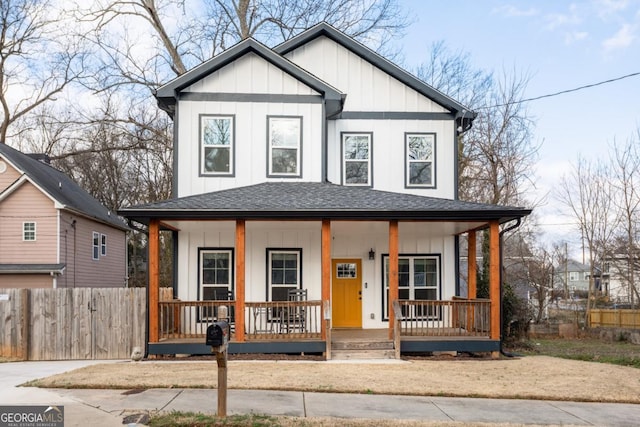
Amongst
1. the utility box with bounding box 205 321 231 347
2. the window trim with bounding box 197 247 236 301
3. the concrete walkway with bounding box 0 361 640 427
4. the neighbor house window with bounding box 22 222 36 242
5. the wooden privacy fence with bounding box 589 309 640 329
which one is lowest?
the wooden privacy fence with bounding box 589 309 640 329

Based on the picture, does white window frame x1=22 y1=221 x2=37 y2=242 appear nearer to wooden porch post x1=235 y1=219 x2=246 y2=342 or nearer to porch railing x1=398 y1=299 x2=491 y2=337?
wooden porch post x1=235 y1=219 x2=246 y2=342

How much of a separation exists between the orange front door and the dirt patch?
319cm

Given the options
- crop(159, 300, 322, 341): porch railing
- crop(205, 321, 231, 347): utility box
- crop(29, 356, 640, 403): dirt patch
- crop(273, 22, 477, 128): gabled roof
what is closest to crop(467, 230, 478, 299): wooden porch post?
crop(29, 356, 640, 403): dirt patch

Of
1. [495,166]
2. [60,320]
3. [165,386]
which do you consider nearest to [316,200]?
[165,386]

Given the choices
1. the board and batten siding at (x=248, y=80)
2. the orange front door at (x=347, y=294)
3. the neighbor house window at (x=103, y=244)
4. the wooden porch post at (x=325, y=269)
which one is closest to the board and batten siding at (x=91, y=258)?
the neighbor house window at (x=103, y=244)

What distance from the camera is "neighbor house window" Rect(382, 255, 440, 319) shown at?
1482cm

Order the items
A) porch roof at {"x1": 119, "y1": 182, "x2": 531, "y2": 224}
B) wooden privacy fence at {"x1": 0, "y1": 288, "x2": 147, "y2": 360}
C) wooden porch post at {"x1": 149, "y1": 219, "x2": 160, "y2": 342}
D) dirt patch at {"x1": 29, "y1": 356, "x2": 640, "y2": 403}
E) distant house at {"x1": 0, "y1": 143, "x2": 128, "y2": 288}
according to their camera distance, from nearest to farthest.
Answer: dirt patch at {"x1": 29, "y1": 356, "x2": 640, "y2": 403}
porch roof at {"x1": 119, "y1": 182, "x2": 531, "y2": 224}
wooden porch post at {"x1": 149, "y1": 219, "x2": 160, "y2": 342}
wooden privacy fence at {"x1": 0, "y1": 288, "x2": 147, "y2": 360}
distant house at {"x1": 0, "y1": 143, "x2": 128, "y2": 288}

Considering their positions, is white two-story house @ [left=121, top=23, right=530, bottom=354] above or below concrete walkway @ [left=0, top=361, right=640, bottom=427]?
above

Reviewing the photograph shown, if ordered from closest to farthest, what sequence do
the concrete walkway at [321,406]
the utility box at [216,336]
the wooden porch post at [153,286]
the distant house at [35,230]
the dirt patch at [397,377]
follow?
the utility box at [216,336]
the concrete walkway at [321,406]
the dirt patch at [397,377]
the wooden porch post at [153,286]
the distant house at [35,230]

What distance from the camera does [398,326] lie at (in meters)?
12.0

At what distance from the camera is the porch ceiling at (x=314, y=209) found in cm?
1166

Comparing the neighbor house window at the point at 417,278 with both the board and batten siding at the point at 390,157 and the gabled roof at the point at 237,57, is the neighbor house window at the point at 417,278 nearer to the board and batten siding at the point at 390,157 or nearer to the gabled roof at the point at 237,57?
the board and batten siding at the point at 390,157

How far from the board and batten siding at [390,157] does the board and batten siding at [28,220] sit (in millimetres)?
11462

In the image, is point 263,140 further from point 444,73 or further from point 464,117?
point 444,73
